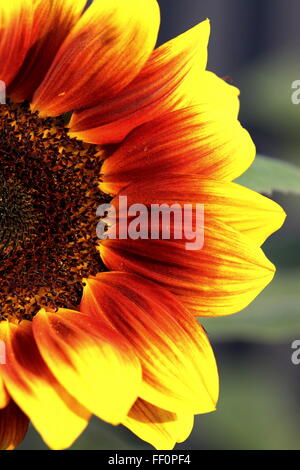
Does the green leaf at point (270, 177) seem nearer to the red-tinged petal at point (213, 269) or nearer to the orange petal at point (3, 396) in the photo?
the red-tinged petal at point (213, 269)

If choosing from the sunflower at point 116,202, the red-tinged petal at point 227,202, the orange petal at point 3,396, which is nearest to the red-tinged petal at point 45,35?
the sunflower at point 116,202

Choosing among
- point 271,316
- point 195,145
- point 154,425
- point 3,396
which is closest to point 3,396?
point 3,396

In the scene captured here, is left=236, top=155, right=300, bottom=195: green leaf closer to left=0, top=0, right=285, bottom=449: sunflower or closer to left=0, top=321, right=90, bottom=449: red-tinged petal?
left=0, top=0, right=285, bottom=449: sunflower

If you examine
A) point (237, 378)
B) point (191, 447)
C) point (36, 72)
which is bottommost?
point (191, 447)

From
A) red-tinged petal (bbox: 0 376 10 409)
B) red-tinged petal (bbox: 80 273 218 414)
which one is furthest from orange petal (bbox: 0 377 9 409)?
red-tinged petal (bbox: 80 273 218 414)

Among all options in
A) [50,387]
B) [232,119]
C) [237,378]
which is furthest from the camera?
[237,378]

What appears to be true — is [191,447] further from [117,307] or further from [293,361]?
[117,307]

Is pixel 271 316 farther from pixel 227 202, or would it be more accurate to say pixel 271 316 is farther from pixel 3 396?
pixel 3 396
